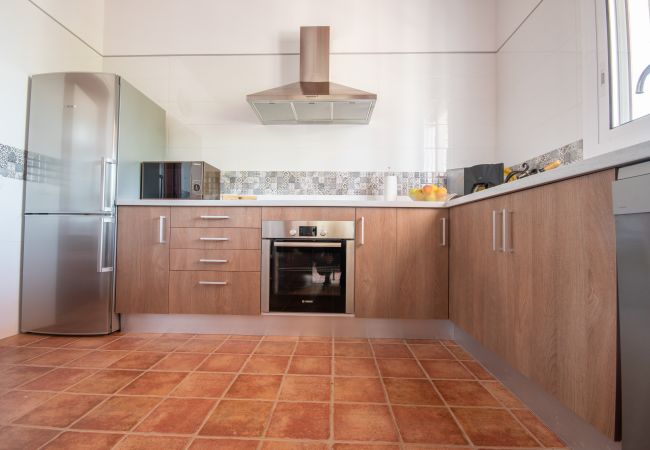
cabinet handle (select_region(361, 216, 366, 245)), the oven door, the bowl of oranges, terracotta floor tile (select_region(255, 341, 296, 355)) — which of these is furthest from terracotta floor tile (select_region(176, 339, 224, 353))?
the bowl of oranges

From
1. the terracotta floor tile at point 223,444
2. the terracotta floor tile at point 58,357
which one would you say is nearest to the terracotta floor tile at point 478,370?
the terracotta floor tile at point 223,444

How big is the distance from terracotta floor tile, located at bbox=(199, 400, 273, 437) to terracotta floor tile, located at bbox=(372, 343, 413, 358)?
757 millimetres

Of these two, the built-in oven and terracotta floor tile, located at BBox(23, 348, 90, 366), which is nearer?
terracotta floor tile, located at BBox(23, 348, 90, 366)

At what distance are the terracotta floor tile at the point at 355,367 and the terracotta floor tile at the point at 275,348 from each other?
0.98 ft

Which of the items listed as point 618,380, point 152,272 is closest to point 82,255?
point 152,272

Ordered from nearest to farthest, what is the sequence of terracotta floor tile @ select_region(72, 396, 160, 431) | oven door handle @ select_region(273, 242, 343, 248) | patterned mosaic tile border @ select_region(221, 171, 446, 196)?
terracotta floor tile @ select_region(72, 396, 160, 431)
oven door handle @ select_region(273, 242, 343, 248)
patterned mosaic tile border @ select_region(221, 171, 446, 196)

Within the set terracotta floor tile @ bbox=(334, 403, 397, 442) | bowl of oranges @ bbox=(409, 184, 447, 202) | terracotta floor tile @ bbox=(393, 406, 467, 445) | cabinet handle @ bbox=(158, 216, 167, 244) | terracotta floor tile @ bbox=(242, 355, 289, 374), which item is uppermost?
bowl of oranges @ bbox=(409, 184, 447, 202)

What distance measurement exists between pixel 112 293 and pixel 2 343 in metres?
0.61

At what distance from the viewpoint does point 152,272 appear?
6.80ft

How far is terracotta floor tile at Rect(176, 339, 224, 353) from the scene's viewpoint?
1.81 m

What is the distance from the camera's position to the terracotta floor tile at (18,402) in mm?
1142

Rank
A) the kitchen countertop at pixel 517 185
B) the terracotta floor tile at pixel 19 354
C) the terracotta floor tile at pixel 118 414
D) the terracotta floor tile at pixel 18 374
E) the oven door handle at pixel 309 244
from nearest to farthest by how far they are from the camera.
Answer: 1. the kitchen countertop at pixel 517 185
2. the terracotta floor tile at pixel 118 414
3. the terracotta floor tile at pixel 18 374
4. the terracotta floor tile at pixel 19 354
5. the oven door handle at pixel 309 244

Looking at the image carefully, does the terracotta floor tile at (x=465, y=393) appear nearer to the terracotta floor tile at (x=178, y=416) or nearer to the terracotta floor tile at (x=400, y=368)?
the terracotta floor tile at (x=400, y=368)

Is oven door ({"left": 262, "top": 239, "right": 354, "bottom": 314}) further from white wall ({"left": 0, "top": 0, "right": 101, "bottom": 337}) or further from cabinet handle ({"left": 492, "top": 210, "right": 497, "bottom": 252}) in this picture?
white wall ({"left": 0, "top": 0, "right": 101, "bottom": 337})
